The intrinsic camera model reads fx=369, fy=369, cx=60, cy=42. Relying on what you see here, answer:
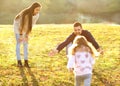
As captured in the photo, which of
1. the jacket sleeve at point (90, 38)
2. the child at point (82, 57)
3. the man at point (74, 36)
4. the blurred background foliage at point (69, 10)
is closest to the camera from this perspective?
the child at point (82, 57)

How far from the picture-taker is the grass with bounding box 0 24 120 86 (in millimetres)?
11094

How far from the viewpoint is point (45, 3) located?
39188 mm

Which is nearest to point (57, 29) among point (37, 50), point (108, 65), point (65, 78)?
point (37, 50)

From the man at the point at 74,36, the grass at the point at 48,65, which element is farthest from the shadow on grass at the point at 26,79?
the man at the point at 74,36

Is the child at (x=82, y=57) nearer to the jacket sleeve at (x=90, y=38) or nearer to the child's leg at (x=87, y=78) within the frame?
the child's leg at (x=87, y=78)

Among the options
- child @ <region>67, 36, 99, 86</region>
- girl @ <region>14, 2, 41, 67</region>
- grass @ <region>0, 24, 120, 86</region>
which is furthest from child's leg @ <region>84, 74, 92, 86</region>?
girl @ <region>14, 2, 41, 67</region>

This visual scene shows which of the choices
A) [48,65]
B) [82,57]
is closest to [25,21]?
[48,65]

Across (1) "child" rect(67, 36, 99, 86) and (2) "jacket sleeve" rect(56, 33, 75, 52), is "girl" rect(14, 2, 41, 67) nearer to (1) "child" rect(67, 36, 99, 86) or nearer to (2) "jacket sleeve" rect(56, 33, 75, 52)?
(2) "jacket sleeve" rect(56, 33, 75, 52)

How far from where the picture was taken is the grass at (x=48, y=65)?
437 inches

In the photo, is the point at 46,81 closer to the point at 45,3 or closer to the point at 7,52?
the point at 7,52

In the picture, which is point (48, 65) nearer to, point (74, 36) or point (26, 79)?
point (26, 79)

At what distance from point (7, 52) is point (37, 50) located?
1.37 meters

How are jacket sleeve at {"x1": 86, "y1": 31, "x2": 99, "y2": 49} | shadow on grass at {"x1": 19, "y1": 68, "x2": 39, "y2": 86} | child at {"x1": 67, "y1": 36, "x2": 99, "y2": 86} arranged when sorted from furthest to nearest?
shadow on grass at {"x1": 19, "y1": 68, "x2": 39, "y2": 86} → jacket sleeve at {"x1": 86, "y1": 31, "x2": 99, "y2": 49} → child at {"x1": 67, "y1": 36, "x2": 99, "y2": 86}

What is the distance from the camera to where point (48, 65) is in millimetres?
12992
